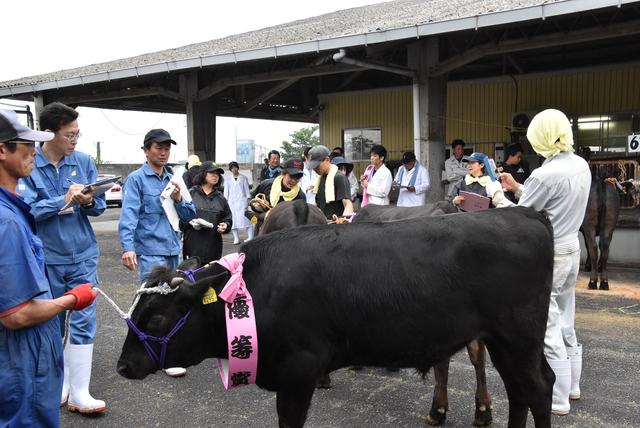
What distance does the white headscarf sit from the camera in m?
3.71

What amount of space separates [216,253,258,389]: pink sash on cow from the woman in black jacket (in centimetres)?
273

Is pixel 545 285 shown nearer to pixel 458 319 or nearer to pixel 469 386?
pixel 458 319

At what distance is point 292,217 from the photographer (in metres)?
4.93

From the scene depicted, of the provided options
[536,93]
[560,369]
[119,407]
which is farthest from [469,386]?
[536,93]

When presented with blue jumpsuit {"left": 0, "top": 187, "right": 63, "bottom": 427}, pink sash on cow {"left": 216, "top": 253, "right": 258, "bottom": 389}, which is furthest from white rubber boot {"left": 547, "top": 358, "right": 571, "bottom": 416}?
blue jumpsuit {"left": 0, "top": 187, "right": 63, "bottom": 427}

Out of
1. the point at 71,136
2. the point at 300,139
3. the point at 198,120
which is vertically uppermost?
the point at 300,139

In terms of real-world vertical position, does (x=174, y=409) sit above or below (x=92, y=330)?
below

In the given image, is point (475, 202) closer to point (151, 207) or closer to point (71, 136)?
point (151, 207)

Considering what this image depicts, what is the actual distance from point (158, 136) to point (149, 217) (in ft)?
2.20

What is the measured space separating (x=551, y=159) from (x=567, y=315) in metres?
1.13

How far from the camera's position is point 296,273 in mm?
2779

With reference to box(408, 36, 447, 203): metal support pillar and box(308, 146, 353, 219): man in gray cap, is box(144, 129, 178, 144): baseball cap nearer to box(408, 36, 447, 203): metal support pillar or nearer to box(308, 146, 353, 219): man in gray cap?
box(308, 146, 353, 219): man in gray cap

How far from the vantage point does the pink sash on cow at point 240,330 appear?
8.80 feet

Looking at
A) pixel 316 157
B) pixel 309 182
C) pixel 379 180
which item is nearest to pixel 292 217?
pixel 316 157
